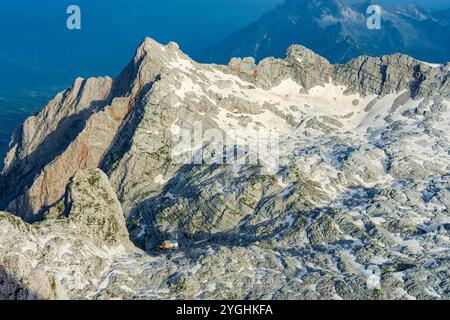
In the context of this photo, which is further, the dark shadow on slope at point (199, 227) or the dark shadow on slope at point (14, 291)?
the dark shadow on slope at point (199, 227)

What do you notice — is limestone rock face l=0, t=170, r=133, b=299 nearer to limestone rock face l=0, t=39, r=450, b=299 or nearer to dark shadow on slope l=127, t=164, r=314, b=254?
limestone rock face l=0, t=39, r=450, b=299

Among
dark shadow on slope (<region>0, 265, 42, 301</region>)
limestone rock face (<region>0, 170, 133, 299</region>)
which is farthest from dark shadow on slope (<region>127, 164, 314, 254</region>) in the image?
dark shadow on slope (<region>0, 265, 42, 301</region>)

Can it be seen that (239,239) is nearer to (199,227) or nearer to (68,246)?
(199,227)

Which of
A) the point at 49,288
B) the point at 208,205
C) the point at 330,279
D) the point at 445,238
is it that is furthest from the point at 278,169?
the point at 49,288

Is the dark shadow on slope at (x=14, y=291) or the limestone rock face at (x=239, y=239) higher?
the limestone rock face at (x=239, y=239)

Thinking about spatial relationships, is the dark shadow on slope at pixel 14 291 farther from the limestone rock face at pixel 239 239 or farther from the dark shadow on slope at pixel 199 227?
the dark shadow on slope at pixel 199 227

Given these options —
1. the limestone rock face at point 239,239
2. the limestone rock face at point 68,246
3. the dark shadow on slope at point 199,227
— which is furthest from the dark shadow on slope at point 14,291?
the dark shadow on slope at point 199,227

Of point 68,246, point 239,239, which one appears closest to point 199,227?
point 239,239

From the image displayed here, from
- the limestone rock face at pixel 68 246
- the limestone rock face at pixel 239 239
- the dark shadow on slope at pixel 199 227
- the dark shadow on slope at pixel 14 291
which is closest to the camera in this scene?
the dark shadow on slope at pixel 14 291

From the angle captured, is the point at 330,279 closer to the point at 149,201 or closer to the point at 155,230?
the point at 155,230
